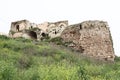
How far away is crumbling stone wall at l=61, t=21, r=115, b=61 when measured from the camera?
104 feet

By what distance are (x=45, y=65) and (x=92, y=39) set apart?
38.0 ft

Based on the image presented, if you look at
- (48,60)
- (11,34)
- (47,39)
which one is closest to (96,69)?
(48,60)

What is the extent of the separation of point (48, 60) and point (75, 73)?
24.1 ft

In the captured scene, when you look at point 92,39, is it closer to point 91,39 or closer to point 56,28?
point 91,39

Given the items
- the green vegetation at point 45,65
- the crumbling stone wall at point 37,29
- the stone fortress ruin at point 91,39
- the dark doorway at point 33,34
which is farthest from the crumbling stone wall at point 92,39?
the dark doorway at point 33,34

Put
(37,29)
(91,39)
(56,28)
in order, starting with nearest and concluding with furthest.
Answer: (91,39) < (56,28) < (37,29)

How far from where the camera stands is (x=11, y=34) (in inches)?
1527

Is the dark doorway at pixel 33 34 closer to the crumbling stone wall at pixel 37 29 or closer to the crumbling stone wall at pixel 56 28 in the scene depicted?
the crumbling stone wall at pixel 37 29

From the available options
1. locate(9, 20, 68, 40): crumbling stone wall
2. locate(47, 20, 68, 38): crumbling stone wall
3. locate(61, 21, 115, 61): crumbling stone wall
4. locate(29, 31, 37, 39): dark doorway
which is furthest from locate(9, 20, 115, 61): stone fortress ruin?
locate(29, 31, 37, 39): dark doorway

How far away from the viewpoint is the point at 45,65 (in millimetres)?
20984

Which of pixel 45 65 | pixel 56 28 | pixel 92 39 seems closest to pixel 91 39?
pixel 92 39

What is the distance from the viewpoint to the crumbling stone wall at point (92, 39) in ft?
104

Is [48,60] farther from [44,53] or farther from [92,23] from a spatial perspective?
[92,23]

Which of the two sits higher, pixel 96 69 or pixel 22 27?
pixel 22 27
